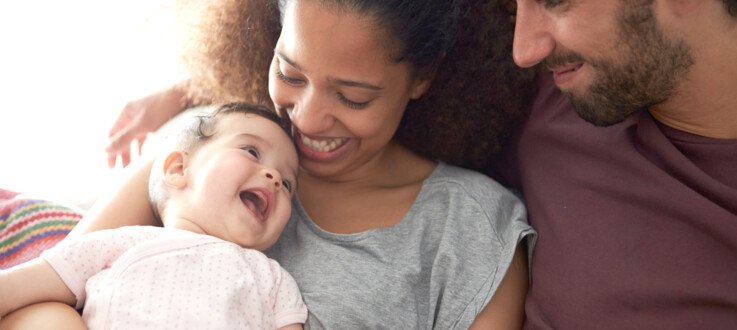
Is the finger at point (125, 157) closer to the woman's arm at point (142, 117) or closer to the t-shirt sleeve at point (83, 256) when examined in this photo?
the woman's arm at point (142, 117)

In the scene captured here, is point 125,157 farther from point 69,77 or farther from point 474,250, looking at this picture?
point 474,250

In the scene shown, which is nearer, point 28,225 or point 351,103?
point 351,103

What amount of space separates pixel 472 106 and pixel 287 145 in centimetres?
47

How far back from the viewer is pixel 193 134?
1.81 metres

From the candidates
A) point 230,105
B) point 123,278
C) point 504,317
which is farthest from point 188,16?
point 504,317

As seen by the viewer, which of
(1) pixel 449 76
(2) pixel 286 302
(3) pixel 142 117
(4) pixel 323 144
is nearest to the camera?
(2) pixel 286 302

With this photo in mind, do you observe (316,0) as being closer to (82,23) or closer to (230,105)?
(230,105)

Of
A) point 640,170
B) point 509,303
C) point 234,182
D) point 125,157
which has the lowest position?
point 509,303

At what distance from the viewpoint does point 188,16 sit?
2.15 metres

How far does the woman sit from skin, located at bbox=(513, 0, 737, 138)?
0.75 ft

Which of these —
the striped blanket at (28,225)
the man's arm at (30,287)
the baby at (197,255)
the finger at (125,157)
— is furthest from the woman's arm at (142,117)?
the man's arm at (30,287)

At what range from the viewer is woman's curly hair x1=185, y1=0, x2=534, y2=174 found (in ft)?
6.45

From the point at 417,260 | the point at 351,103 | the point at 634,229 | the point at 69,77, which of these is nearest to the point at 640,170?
the point at 634,229

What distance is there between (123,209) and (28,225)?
0.26 metres
